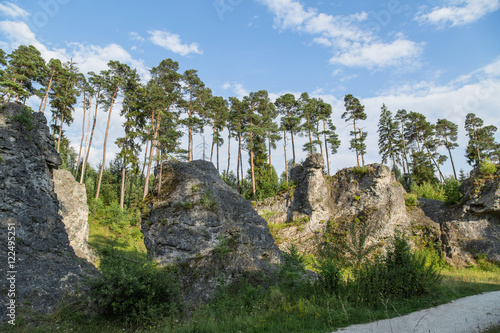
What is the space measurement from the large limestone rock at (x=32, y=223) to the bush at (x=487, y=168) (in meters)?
29.6

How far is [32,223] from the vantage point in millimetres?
8039

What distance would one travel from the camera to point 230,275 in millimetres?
10969

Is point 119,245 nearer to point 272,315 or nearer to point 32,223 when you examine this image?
point 32,223

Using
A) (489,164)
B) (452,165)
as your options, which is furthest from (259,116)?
(452,165)

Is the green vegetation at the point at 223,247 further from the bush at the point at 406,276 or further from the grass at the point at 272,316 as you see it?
the bush at the point at 406,276

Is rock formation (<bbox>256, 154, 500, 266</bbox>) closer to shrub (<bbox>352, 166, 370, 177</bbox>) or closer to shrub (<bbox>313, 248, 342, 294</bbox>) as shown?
shrub (<bbox>352, 166, 370, 177</bbox>)

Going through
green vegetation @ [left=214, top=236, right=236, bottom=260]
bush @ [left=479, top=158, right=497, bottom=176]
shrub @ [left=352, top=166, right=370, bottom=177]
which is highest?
shrub @ [left=352, top=166, right=370, bottom=177]

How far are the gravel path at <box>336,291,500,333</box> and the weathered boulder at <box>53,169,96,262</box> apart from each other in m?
17.8

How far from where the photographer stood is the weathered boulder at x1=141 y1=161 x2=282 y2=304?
1086 centimetres

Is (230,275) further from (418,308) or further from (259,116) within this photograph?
(259,116)

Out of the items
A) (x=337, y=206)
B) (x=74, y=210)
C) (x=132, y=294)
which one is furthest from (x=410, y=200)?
(x=74, y=210)

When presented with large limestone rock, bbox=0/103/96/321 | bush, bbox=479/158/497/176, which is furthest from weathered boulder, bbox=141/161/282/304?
bush, bbox=479/158/497/176

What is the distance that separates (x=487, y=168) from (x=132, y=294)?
28.5 metres

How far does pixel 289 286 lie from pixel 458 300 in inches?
223
